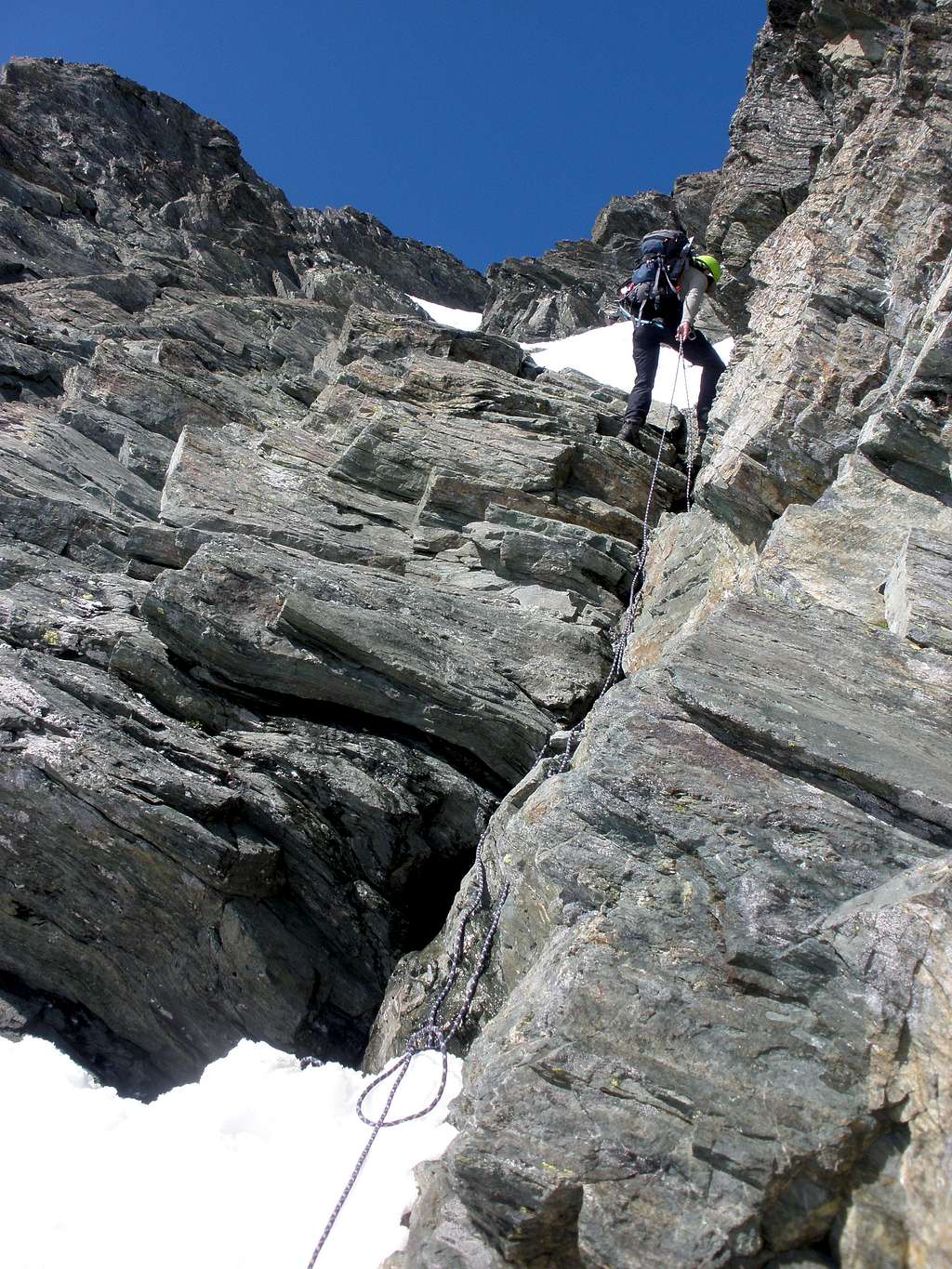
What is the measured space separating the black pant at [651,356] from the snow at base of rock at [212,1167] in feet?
44.8

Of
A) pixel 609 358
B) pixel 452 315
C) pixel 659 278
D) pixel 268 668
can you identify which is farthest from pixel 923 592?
pixel 452 315

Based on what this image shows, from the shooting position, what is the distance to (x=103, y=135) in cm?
6781

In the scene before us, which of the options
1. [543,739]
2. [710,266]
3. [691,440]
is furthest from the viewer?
[691,440]

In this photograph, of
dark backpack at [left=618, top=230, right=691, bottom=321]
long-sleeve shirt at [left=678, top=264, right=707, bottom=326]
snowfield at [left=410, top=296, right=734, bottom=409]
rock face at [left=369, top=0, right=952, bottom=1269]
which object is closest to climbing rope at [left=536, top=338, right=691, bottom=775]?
rock face at [left=369, top=0, right=952, bottom=1269]

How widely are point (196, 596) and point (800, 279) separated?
34.0 feet

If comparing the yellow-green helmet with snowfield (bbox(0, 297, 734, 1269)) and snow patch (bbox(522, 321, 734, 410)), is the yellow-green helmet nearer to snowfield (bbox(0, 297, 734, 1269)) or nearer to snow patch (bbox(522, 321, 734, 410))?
snow patch (bbox(522, 321, 734, 410))

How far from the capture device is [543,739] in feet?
36.2

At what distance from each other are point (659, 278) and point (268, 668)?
12.2 metres

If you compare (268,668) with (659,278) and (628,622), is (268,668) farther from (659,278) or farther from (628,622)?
(659,278)

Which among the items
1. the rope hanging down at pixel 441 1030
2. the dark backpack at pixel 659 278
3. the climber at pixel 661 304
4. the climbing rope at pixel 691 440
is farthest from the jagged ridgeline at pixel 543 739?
the dark backpack at pixel 659 278

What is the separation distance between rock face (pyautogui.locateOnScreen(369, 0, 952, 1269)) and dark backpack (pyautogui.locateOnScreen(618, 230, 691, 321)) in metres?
8.06

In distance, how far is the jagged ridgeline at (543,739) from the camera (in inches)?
211

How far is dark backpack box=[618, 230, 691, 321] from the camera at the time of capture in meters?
18.2

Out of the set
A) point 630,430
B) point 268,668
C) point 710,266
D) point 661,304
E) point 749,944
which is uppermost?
point 710,266
